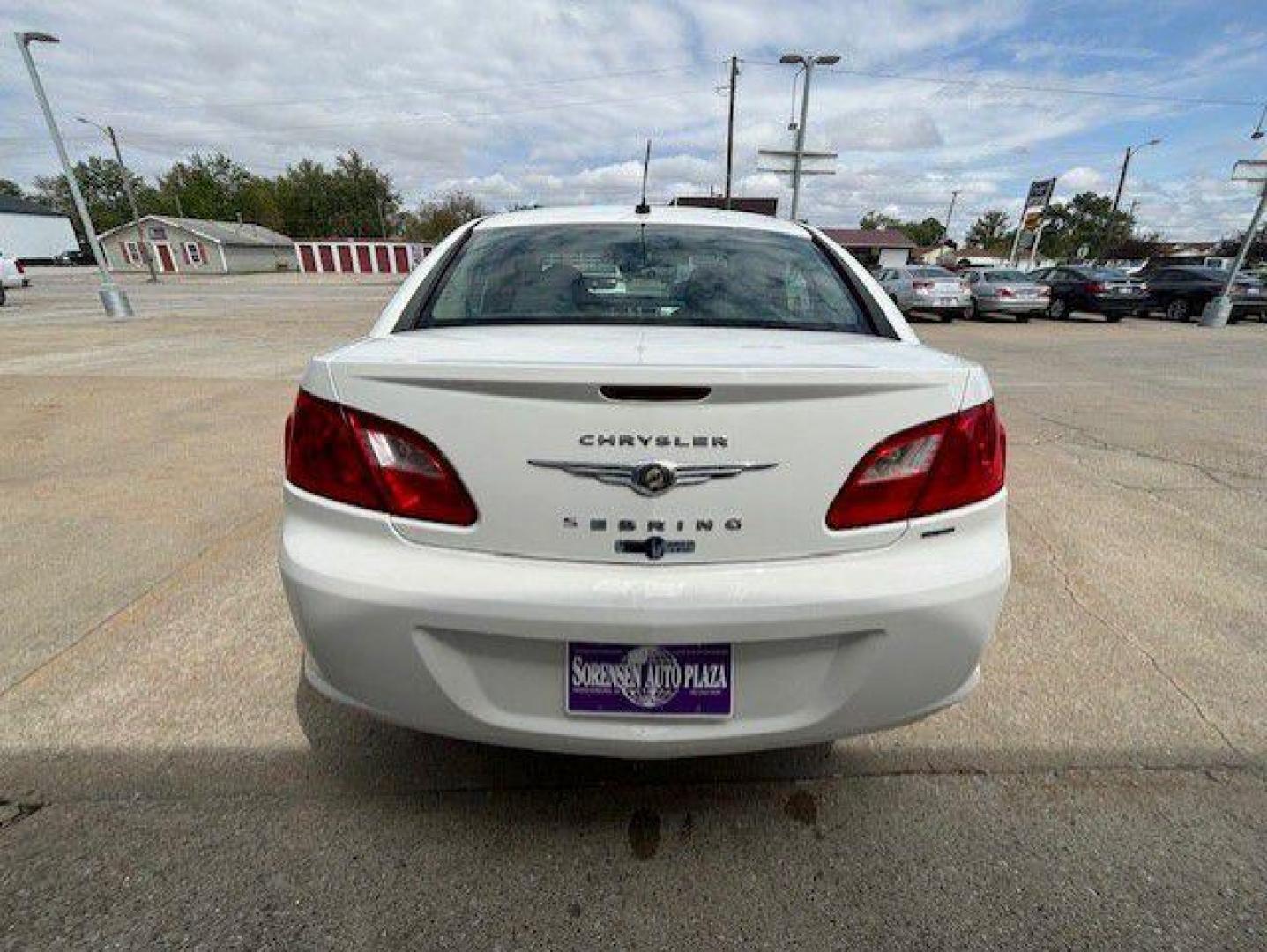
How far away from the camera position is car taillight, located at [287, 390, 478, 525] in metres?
1.48

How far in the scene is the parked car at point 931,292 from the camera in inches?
669

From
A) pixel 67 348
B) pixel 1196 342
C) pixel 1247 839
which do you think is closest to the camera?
pixel 1247 839

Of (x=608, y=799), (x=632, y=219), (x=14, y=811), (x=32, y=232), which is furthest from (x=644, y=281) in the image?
(x=32, y=232)

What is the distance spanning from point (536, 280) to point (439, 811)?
1.65 meters

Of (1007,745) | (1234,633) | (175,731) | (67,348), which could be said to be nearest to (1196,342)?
(1234,633)

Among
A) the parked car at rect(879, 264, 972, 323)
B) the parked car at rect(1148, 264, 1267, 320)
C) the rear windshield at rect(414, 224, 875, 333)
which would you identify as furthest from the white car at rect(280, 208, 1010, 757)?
the parked car at rect(1148, 264, 1267, 320)

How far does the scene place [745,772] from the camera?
80.0 inches

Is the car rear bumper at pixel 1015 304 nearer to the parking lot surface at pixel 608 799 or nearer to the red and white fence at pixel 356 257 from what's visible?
the parking lot surface at pixel 608 799

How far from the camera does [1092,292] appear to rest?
17906 mm

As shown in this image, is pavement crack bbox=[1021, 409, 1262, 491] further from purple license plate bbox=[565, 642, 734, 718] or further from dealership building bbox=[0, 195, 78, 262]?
dealership building bbox=[0, 195, 78, 262]

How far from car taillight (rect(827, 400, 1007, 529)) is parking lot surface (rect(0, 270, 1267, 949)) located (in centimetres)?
92

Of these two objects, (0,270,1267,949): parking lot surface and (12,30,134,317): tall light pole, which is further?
(12,30,134,317): tall light pole

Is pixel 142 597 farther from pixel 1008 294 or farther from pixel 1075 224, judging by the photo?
pixel 1075 224

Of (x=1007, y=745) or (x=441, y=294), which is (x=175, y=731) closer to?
(x=441, y=294)
